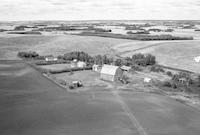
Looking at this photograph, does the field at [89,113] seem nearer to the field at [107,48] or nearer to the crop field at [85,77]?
the crop field at [85,77]

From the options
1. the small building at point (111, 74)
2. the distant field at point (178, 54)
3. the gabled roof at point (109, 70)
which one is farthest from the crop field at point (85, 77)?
the distant field at point (178, 54)

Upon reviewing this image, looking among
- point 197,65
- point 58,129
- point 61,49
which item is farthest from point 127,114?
point 61,49

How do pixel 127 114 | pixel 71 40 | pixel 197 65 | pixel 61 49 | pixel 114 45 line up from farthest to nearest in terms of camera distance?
1. pixel 71 40
2. pixel 114 45
3. pixel 61 49
4. pixel 197 65
5. pixel 127 114

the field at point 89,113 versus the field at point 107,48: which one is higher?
the field at point 107,48

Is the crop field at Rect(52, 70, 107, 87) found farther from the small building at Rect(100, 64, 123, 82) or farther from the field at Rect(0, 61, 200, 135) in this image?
the field at Rect(0, 61, 200, 135)

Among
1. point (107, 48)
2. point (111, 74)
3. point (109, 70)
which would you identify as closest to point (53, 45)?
point (107, 48)

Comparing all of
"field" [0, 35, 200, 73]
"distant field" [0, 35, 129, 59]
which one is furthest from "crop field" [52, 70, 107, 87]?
"distant field" [0, 35, 129, 59]

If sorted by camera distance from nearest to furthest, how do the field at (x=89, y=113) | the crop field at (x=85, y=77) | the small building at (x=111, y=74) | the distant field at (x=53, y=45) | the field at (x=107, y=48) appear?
the field at (x=89, y=113) → the crop field at (x=85, y=77) → the small building at (x=111, y=74) → the field at (x=107, y=48) → the distant field at (x=53, y=45)

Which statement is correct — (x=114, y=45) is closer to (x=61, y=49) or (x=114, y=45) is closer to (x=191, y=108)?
(x=61, y=49)
